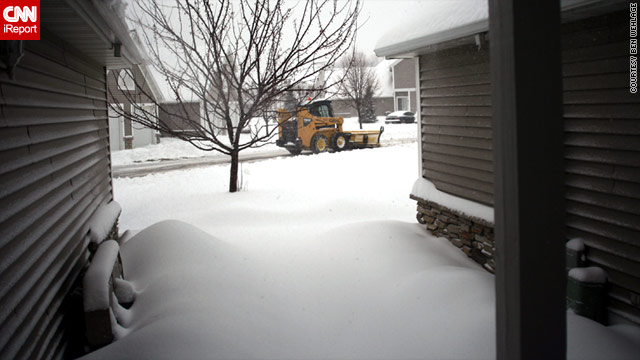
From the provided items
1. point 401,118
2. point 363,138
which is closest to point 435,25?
point 363,138

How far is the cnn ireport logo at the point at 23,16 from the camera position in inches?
121

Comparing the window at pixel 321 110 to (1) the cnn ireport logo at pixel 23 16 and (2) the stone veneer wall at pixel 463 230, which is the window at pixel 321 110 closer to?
(2) the stone veneer wall at pixel 463 230

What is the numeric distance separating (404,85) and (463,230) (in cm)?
3959

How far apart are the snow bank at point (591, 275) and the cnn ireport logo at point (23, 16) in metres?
4.80

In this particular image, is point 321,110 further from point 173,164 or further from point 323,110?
point 173,164

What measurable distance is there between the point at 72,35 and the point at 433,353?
4535 millimetres

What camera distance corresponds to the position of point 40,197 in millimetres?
3471

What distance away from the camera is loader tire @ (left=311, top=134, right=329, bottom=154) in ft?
68.6

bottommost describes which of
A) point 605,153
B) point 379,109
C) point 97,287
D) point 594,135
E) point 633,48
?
point 97,287

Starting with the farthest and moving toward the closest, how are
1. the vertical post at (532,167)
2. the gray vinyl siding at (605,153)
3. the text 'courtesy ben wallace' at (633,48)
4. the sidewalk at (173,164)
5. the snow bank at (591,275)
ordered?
the sidewalk at (173,164) < the snow bank at (591,275) < the gray vinyl siding at (605,153) < the text 'courtesy ben wallace' at (633,48) < the vertical post at (532,167)

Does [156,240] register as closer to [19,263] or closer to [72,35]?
[72,35]

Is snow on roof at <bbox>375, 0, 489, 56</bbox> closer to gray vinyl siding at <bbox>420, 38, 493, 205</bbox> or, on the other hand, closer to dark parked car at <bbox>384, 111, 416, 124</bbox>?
gray vinyl siding at <bbox>420, 38, 493, 205</bbox>

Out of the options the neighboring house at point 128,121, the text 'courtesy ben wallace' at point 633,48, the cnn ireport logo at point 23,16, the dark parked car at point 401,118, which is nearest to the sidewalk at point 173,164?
the neighboring house at point 128,121

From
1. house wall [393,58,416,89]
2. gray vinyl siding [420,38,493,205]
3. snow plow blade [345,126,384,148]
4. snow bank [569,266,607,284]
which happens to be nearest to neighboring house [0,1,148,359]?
gray vinyl siding [420,38,493,205]
